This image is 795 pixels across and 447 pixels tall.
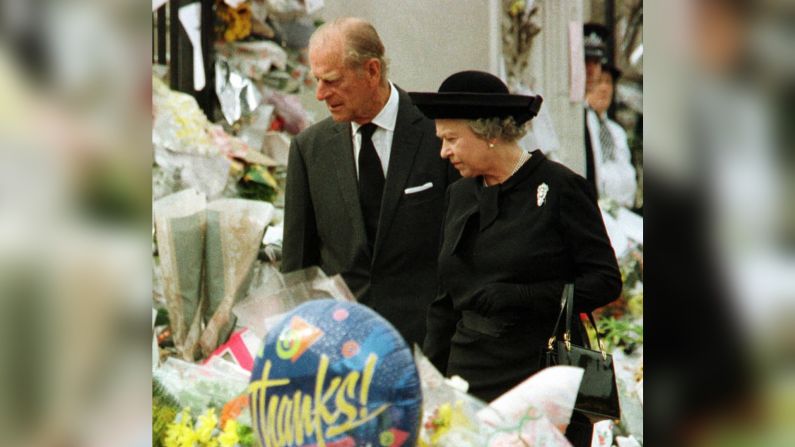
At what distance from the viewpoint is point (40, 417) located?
2932 millimetres

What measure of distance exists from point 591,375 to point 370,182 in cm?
77

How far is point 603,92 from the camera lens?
285 cm

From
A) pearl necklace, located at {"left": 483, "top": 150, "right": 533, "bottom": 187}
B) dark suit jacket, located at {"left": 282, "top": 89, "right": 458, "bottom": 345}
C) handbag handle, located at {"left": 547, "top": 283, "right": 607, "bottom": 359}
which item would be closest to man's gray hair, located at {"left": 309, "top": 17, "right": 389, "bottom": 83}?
dark suit jacket, located at {"left": 282, "top": 89, "right": 458, "bottom": 345}

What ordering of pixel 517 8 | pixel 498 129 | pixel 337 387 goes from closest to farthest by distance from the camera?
pixel 337 387 < pixel 498 129 < pixel 517 8

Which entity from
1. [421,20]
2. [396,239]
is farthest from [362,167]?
[421,20]

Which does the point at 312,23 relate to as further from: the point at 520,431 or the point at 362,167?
the point at 520,431

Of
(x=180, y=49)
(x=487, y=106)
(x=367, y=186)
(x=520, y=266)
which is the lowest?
(x=520, y=266)

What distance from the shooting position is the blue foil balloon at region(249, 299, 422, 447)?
248 centimetres

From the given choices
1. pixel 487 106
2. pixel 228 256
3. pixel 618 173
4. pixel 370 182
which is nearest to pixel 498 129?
pixel 487 106

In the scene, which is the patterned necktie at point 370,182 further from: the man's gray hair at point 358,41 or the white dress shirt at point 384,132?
the man's gray hair at point 358,41

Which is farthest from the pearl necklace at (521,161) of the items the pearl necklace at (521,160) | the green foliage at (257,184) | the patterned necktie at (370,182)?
the green foliage at (257,184)

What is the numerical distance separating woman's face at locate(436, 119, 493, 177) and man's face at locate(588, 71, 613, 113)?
Result: 28 centimetres

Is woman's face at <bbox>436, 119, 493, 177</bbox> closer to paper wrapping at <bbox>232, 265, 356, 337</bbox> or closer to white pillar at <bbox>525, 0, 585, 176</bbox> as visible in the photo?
white pillar at <bbox>525, 0, 585, 176</bbox>

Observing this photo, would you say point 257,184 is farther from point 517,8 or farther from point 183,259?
point 517,8
